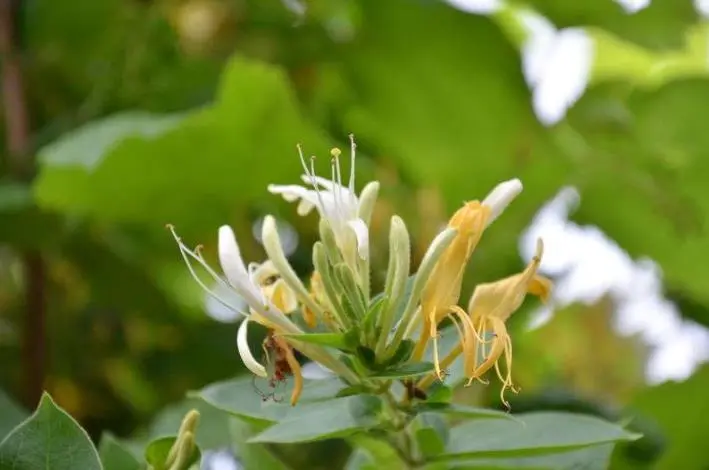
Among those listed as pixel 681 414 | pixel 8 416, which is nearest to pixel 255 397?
pixel 8 416

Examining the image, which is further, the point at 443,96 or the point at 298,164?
the point at 443,96

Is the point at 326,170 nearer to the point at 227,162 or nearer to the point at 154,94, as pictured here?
the point at 227,162

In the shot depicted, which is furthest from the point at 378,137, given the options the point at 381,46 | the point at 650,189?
the point at 650,189


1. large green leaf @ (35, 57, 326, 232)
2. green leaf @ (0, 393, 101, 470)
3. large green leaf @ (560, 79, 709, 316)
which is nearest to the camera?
green leaf @ (0, 393, 101, 470)

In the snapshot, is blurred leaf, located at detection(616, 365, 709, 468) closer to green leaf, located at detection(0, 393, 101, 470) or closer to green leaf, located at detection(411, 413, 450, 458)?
green leaf, located at detection(411, 413, 450, 458)

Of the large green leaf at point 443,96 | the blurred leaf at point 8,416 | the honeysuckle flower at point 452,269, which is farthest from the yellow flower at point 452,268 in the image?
the large green leaf at point 443,96

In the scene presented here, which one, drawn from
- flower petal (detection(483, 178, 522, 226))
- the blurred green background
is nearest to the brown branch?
the blurred green background

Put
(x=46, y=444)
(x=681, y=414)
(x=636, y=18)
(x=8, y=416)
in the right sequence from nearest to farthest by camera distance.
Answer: (x=46, y=444)
(x=8, y=416)
(x=681, y=414)
(x=636, y=18)

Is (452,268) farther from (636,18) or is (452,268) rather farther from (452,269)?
(636,18)
